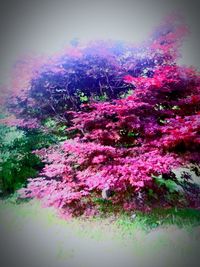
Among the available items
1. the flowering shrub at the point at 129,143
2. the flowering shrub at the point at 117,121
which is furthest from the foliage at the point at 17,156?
the flowering shrub at the point at 129,143

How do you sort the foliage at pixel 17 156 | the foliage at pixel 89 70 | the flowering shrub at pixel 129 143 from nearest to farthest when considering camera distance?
the flowering shrub at pixel 129 143 < the foliage at pixel 89 70 < the foliage at pixel 17 156

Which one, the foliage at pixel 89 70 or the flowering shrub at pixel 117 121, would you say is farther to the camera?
the foliage at pixel 89 70

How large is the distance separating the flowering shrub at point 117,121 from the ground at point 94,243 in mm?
195

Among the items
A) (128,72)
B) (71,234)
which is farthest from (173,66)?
(71,234)

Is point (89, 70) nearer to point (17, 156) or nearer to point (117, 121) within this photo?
point (117, 121)

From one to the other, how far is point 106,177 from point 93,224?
1.73 feet

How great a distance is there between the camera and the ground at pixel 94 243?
9.56 feet

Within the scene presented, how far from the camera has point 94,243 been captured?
300 cm

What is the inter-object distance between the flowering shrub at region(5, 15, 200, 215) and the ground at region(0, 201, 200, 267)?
0.64 feet

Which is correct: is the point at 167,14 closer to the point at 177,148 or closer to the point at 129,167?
the point at 177,148

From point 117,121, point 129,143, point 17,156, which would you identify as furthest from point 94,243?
point 17,156

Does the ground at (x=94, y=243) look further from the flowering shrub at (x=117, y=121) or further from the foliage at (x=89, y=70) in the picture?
the foliage at (x=89, y=70)

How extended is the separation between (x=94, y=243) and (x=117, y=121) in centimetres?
122

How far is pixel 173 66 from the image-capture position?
3.12 metres
